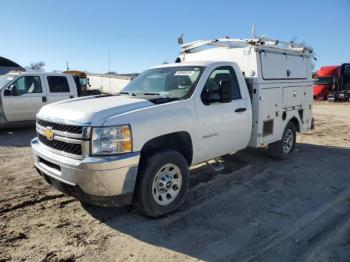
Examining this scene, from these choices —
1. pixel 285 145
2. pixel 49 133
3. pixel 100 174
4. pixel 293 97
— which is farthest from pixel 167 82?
pixel 285 145

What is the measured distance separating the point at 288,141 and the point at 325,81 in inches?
970

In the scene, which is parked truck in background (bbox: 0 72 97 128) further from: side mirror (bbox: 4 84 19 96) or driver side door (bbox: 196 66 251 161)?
driver side door (bbox: 196 66 251 161)

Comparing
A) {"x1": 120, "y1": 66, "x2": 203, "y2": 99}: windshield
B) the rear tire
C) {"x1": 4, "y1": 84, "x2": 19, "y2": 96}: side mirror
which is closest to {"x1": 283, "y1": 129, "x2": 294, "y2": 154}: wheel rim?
the rear tire

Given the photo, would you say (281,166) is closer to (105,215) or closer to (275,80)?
(275,80)

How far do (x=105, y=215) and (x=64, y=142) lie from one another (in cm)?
118

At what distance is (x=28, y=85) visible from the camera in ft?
36.0

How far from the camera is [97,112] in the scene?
388 centimetres

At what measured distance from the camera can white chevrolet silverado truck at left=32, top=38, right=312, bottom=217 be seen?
3.80 meters

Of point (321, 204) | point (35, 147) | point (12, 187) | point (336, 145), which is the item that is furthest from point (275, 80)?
point (12, 187)

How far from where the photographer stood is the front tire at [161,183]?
4.12 meters

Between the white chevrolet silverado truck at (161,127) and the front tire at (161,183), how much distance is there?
0.04 ft

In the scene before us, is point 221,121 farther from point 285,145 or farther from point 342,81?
point 342,81

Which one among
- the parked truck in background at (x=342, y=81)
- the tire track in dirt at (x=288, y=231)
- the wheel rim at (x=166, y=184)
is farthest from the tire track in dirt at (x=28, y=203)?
the parked truck in background at (x=342, y=81)

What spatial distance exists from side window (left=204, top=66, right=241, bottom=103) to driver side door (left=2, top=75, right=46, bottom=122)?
24.5 feet
